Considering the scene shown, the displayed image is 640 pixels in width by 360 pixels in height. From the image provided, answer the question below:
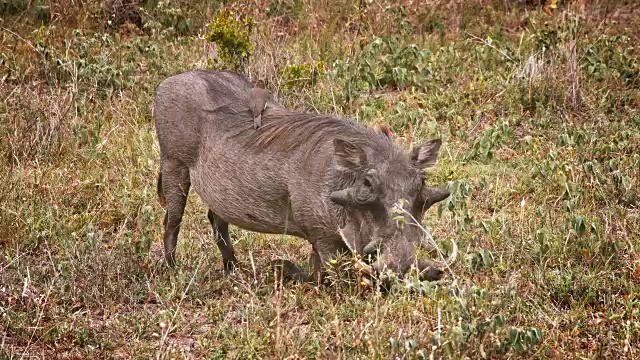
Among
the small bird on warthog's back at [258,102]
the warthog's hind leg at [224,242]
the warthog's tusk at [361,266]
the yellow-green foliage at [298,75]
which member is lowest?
the warthog's hind leg at [224,242]

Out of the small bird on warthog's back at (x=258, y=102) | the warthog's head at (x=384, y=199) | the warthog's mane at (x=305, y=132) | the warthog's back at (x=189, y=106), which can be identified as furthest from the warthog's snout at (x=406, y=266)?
the warthog's back at (x=189, y=106)

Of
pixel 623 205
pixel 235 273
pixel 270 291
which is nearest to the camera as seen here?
pixel 270 291

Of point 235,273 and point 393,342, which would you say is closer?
point 393,342

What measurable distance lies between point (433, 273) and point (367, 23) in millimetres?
5215

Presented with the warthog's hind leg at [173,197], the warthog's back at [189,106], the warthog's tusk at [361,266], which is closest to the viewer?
the warthog's tusk at [361,266]

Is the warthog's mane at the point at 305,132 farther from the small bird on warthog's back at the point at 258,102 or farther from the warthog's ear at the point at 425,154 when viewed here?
the warthog's ear at the point at 425,154

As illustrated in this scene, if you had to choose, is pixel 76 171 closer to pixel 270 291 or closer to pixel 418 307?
pixel 270 291

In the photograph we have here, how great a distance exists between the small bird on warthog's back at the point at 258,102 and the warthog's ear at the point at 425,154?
0.85 m

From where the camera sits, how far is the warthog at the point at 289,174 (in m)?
4.00

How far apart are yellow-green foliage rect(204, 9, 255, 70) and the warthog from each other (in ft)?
6.37

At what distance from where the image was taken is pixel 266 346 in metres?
3.81

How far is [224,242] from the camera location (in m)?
5.13

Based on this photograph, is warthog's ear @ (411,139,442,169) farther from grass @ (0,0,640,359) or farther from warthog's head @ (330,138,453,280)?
grass @ (0,0,640,359)

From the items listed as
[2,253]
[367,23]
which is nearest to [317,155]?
[2,253]
